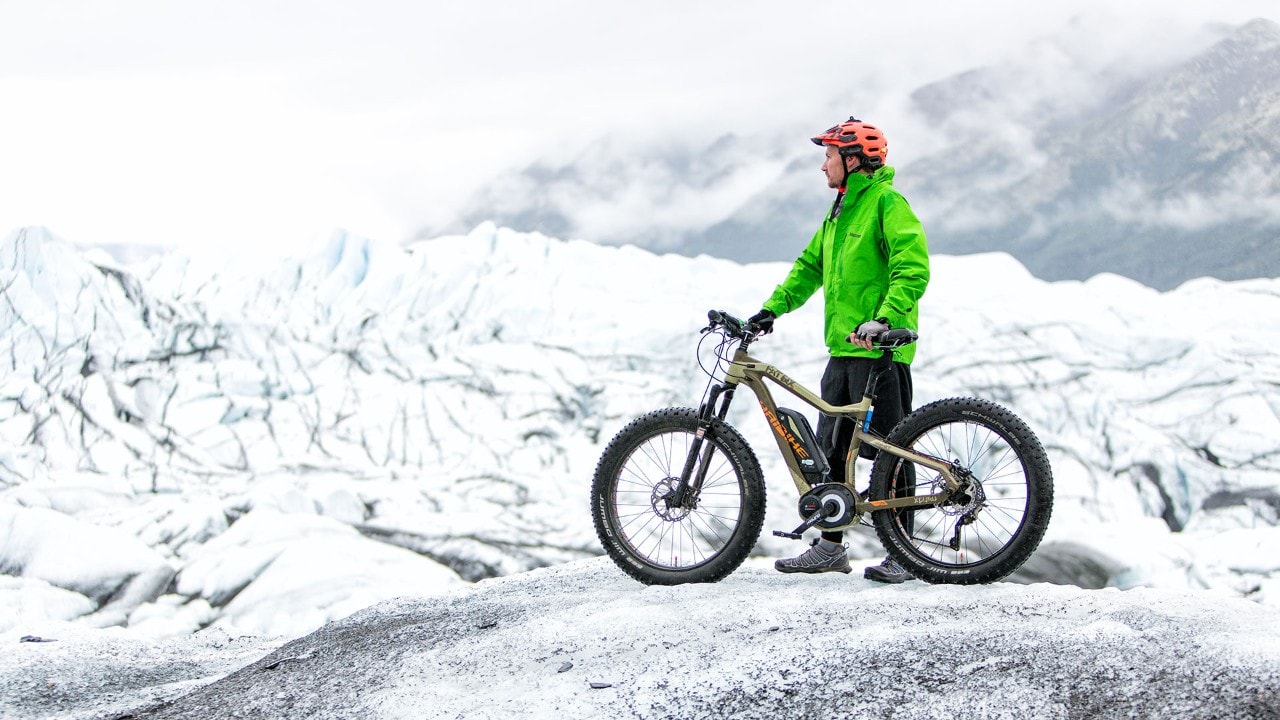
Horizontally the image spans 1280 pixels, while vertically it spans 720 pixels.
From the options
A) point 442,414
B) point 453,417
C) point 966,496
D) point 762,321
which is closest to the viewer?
point 966,496

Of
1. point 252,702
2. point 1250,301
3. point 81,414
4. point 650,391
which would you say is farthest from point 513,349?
point 252,702

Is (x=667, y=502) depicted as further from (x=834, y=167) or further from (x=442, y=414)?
(x=442, y=414)

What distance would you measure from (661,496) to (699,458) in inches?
9.8

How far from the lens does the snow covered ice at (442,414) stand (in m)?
21.3

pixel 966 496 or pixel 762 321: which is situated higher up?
pixel 762 321

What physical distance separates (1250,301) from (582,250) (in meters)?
30.0

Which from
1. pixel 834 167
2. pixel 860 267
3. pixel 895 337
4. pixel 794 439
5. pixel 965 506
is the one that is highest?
pixel 834 167

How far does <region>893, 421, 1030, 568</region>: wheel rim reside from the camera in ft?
12.2

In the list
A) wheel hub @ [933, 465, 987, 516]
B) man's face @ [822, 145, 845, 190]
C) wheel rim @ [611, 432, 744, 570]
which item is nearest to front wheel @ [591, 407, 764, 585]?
wheel rim @ [611, 432, 744, 570]

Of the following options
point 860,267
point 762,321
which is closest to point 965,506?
point 860,267

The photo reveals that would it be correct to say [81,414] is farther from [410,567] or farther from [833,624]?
[833,624]

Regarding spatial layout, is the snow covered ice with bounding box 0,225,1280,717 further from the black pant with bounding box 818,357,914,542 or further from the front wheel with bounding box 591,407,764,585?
the black pant with bounding box 818,357,914,542

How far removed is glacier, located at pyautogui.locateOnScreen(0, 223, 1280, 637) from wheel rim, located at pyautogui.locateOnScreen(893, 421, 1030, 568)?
57.4ft

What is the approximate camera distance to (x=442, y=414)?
34250 mm
